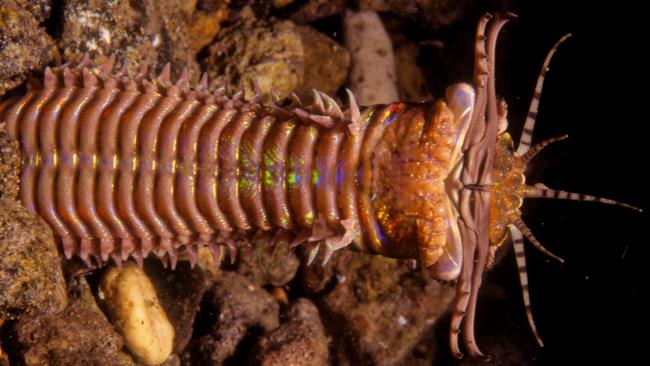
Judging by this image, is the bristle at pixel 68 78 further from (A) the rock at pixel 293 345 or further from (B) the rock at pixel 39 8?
(A) the rock at pixel 293 345

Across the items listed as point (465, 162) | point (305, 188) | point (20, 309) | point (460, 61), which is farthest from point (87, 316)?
point (460, 61)

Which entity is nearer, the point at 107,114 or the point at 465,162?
the point at 465,162

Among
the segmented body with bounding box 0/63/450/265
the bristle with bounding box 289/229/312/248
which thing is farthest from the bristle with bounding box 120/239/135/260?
the bristle with bounding box 289/229/312/248

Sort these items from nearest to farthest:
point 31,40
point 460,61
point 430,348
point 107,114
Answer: point 107,114 → point 31,40 → point 430,348 → point 460,61

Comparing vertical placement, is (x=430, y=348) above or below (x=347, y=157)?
below

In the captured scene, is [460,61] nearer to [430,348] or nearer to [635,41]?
[635,41]

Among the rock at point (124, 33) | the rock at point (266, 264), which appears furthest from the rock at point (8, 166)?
the rock at point (266, 264)

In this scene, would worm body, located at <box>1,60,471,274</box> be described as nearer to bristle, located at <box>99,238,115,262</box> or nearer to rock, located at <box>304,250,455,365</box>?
bristle, located at <box>99,238,115,262</box>
